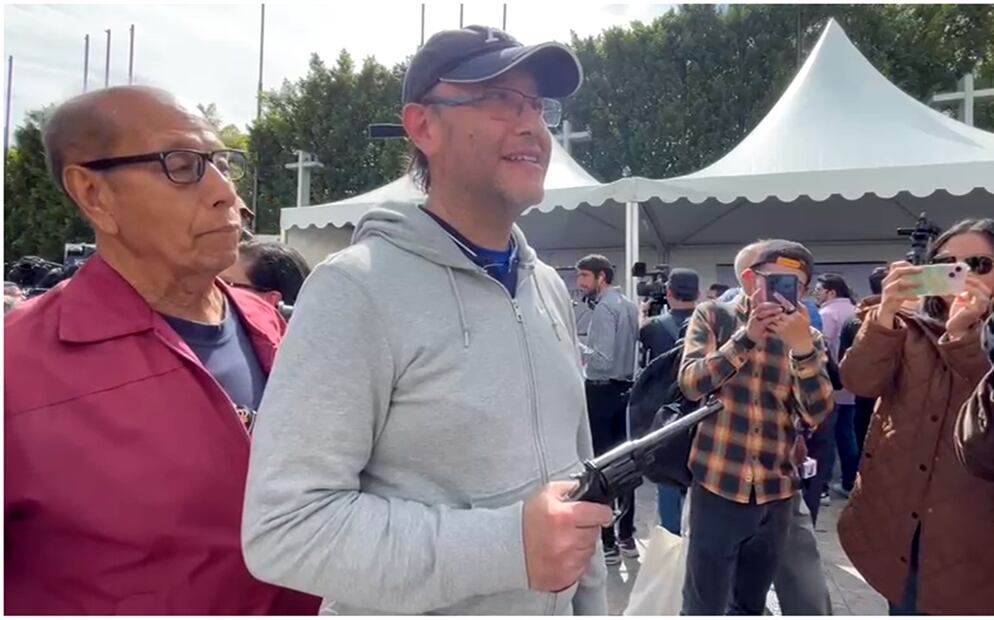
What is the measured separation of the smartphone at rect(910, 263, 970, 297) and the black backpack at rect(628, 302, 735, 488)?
767 mm

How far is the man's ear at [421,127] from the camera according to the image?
1.25m

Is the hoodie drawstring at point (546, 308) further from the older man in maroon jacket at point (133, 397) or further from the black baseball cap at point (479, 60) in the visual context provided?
the older man in maroon jacket at point (133, 397)

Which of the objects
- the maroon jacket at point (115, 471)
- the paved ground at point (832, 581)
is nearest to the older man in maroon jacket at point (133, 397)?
the maroon jacket at point (115, 471)

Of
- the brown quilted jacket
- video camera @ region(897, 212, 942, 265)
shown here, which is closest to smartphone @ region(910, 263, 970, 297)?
the brown quilted jacket

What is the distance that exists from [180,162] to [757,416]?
7.01 ft

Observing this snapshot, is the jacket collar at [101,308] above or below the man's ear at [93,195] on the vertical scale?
→ below

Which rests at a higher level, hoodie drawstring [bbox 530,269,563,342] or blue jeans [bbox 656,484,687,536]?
hoodie drawstring [bbox 530,269,563,342]

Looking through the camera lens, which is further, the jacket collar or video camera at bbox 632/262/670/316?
video camera at bbox 632/262/670/316

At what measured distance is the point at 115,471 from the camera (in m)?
1.13

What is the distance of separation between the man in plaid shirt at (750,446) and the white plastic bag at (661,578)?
0.04 meters

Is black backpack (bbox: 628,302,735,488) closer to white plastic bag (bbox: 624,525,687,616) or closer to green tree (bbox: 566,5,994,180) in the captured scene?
white plastic bag (bbox: 624,525,687,616)

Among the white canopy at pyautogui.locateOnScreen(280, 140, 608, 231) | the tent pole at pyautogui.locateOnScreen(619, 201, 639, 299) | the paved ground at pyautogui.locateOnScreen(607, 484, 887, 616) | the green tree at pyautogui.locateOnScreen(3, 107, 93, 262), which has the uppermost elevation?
the green tree at pyautogui.locateOnScreen(3, 107, 93, 262)

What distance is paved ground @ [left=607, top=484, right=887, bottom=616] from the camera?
144 inches

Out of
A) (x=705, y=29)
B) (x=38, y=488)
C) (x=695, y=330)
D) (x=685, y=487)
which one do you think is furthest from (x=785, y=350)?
(x=705, y=29)
